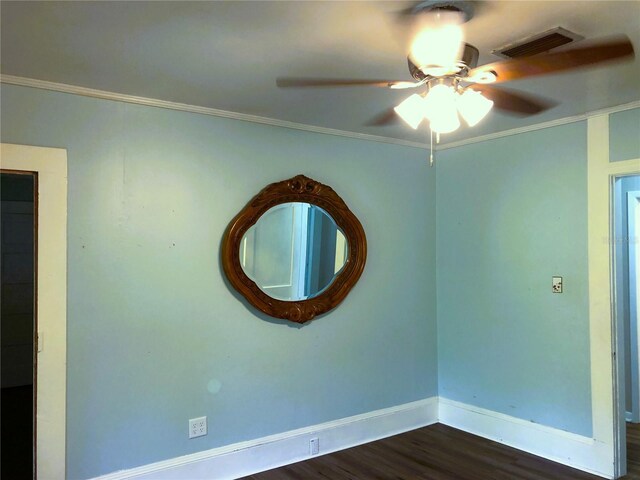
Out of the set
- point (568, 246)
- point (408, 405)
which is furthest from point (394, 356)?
point (568, 246)

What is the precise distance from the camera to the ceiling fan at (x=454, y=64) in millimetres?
1797

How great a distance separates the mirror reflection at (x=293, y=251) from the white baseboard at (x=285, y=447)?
95 centimetres

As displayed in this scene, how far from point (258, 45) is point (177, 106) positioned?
3.34ft

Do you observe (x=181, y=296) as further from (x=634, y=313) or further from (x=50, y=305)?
(x=634, y=313)

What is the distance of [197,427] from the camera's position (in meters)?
2.95

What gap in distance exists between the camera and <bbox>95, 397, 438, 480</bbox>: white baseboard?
9.37 feet

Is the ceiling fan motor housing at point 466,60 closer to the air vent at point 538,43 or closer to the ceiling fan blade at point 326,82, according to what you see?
the air vent at point 538,43

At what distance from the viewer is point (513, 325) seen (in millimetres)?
3584

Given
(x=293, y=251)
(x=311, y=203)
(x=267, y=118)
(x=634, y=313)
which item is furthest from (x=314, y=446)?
(x=634, y=313)

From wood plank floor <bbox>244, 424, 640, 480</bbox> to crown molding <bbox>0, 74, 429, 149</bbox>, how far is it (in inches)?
88.4

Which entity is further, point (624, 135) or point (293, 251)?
point (293, 251)

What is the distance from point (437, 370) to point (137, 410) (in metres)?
2.42

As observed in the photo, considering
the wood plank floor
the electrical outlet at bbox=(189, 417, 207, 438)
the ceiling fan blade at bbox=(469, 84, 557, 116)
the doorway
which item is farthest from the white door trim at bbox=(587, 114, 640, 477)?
the electrical outlet at bbox=(189, 417, 207, 438)

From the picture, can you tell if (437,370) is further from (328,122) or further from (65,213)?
(65,213)
